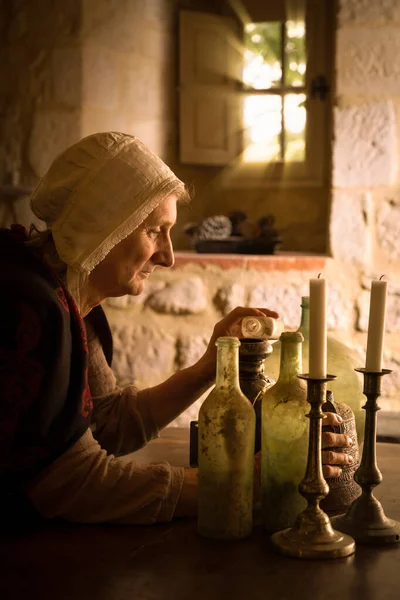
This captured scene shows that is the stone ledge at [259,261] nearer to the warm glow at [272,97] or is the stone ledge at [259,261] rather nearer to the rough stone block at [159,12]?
the warm glow at [272,97]

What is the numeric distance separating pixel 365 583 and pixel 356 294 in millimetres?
2147

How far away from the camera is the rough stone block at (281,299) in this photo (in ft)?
10.5

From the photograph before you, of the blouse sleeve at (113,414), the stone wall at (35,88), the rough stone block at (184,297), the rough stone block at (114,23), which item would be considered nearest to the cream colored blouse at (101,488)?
the blouse sleeve at (113,414)

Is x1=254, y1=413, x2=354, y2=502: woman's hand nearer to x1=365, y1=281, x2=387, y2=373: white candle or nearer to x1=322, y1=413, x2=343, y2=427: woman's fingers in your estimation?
x1=322, y1=413, x2=343, y2=427: woman's fingers

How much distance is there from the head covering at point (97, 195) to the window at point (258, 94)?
7.19ft

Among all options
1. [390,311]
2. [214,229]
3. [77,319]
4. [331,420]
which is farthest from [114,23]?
[331,420]

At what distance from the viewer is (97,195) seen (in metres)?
1.45

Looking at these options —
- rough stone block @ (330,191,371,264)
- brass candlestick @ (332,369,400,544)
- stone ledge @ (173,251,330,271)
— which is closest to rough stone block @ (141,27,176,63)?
stone ledge @ (173,251,330,271)

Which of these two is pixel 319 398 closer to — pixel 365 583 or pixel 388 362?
pixel 365 583

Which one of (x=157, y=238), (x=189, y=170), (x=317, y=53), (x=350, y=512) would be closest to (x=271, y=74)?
(x=317, y=53)

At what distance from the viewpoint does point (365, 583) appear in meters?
1.10

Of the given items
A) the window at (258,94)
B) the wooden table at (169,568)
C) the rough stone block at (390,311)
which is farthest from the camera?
the window at (258,94)

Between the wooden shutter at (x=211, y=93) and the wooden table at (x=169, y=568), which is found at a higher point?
the wooden shutter at (x=211, y=93)

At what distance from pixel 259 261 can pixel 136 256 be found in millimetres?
1650
